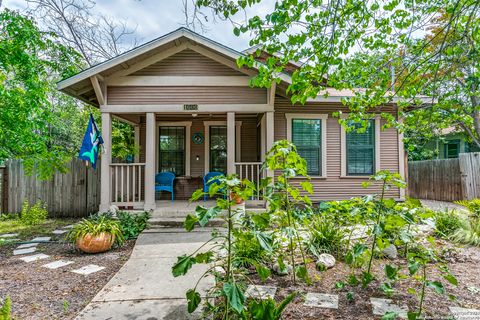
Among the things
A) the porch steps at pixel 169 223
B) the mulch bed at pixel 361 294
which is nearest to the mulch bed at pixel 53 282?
the porch steps at pixel 169 223

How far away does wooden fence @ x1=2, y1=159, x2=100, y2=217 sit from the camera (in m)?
7.46

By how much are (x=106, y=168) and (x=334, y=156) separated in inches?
226

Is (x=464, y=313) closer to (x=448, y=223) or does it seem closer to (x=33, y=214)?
(x=448, y=223)

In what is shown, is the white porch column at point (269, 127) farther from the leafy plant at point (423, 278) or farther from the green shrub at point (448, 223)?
the leafy plant at point (423, 278)

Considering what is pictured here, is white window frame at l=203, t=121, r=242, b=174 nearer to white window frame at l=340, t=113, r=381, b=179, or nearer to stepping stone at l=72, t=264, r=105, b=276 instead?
white window frame at l=340, t=113, r=381, b=179

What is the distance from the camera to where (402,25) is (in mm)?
3887

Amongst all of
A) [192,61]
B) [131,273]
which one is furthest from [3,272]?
[192,61]

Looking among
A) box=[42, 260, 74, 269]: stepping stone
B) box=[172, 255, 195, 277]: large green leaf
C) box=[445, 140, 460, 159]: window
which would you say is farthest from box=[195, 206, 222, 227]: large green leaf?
box=[445, 140, 460, 159]: window

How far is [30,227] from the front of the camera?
656cm

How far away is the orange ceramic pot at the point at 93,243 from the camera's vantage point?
4457 mm

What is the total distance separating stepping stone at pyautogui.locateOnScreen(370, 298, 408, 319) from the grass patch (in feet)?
20.3

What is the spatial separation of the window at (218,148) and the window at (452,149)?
13289 mm

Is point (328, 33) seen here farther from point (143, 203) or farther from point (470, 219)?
point (143, 203)

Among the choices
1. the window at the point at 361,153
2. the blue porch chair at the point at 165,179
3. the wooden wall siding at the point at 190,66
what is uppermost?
the wooden wall siding at the point at 190,66
